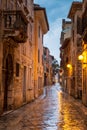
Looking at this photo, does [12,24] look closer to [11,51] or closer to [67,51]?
[11,51]

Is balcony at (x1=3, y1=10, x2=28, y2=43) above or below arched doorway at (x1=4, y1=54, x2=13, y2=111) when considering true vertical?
above

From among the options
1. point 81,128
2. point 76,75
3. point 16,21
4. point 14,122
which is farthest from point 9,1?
point 76,75

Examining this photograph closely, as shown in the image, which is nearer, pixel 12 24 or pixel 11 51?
pixel 12 24

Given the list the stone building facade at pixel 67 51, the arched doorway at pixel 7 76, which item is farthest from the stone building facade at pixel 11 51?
the stone building facade at pixel 67 51

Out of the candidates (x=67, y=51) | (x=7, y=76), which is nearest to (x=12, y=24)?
(x=7, y=76)

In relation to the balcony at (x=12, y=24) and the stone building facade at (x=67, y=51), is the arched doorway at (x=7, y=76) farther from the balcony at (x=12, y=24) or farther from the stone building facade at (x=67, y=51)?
the stone building facade at (x=67, y=51)

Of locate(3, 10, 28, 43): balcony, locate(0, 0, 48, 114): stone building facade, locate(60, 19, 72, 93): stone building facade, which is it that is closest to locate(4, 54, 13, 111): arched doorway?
locate(0, 0, 48, 114): stone building facade

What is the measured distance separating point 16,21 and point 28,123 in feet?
17.5

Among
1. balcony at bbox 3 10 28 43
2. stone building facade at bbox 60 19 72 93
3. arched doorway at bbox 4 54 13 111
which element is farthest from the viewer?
stone building facade at bbox 60 19 72 93

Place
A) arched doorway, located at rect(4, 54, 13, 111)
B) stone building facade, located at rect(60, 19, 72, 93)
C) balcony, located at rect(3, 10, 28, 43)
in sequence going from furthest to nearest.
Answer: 1. stone building facade, located at rect(60, 19, 72, 93)
2. arched doorway, located at rect(4, 54, 13, 111)
3. balcony, located at rect(3, 10, 28, 43)

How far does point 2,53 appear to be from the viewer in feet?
52.2

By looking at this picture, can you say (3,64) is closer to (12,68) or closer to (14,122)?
(12,68)

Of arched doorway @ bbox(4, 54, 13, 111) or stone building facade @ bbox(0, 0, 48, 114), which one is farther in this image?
arched doorway @ bbox(4, 54, 13, 111)

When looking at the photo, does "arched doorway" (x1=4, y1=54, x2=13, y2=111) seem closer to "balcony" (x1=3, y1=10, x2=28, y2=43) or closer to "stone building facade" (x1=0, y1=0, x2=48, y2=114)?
"stone building facade" (x1=0, y1=0, x2=48, y2=114)
